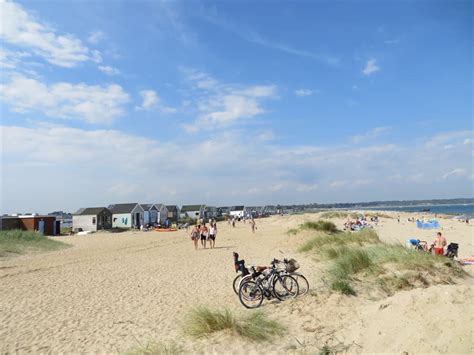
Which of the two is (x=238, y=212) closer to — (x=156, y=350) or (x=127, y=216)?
(x=127, y=216)

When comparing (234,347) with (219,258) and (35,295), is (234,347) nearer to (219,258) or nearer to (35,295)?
(35,295)

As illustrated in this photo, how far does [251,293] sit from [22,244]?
22365 millimetres

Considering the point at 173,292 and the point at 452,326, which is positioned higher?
the point at 452,326

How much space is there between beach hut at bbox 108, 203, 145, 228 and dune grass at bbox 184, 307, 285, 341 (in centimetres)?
5309

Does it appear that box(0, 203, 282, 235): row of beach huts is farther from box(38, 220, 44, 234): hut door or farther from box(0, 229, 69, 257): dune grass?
box(0, 229, 69, 257): dune grass

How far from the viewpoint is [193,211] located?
296 ft

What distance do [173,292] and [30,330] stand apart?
3967 millimetres

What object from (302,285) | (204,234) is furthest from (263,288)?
(204,234)

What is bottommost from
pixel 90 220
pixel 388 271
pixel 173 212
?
pixel 388 271

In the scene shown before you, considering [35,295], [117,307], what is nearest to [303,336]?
[117,307]

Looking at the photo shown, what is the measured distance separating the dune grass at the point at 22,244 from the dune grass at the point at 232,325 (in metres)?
19.5

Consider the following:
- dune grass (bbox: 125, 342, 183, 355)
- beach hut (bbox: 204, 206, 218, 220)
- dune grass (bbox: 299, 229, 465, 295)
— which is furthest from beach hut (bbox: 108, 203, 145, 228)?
dune grass (bbox: 125, 342, 183, 355)

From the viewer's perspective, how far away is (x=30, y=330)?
7.73m

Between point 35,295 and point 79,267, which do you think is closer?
point 35,295
